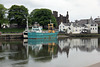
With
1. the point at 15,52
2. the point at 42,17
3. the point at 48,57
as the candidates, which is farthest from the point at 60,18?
the point at 48,57

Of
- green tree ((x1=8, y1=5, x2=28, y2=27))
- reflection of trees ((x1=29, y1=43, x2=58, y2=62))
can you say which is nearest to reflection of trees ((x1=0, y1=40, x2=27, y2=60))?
reflection of trees ((x1=29, y1=43, x2=58, y2=62))

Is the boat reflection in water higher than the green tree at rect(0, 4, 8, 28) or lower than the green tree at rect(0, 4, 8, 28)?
lower

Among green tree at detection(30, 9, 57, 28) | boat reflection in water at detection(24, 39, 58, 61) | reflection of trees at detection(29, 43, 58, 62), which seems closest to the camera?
reflection of trees at detection(29, 43, 58, 62)

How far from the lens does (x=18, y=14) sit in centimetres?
5797

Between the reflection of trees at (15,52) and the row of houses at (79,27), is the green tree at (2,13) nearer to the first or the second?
the row of houses at (79,27)

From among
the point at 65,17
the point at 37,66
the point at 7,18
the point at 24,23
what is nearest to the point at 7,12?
the point at 7,18

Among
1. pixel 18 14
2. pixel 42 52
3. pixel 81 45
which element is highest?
pixel 18 14

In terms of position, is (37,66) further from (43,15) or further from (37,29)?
(43,15)

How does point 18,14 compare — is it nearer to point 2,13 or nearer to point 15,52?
point 2,13

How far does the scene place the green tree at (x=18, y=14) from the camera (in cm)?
5723

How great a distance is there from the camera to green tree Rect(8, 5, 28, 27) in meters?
57.2

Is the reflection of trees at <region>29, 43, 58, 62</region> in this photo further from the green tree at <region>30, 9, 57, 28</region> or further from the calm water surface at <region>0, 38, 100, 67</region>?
the green tree at <region>30, 9, 57, 28</region>

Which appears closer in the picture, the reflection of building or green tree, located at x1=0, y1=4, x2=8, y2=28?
the reflection of building

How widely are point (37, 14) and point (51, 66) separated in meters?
54.5
